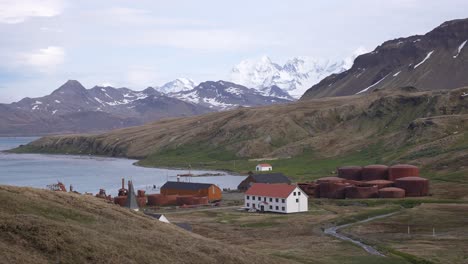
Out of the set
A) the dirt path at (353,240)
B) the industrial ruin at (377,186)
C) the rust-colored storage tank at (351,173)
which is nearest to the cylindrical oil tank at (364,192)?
the industrial ruin at (377,186)

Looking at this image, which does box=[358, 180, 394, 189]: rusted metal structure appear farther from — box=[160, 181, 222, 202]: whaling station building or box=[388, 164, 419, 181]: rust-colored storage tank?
box=[160, 181, 222, 202]: whaling station building

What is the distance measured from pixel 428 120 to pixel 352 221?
120 metres

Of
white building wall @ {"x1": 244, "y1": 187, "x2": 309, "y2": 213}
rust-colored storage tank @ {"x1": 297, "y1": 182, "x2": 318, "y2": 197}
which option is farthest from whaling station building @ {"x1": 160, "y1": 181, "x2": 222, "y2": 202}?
rust-colored storage tank @ {"x1": 297, "y1": 182, "x2": 318, "y2": 197}

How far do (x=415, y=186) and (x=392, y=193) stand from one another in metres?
4.82

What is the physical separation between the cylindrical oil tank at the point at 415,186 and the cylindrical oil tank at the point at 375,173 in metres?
12.9

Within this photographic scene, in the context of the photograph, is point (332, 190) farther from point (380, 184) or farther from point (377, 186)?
point (380, 184)

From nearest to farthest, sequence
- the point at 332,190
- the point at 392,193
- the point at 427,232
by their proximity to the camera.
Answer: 1. the point at 427,232
2. the point at 392,193
3. the point at 332,190

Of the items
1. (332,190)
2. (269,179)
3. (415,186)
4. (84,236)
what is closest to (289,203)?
(332,190)

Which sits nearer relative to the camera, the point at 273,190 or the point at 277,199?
the point at 277,199

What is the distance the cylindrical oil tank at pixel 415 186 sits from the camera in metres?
118

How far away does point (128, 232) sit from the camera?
43500 millimetres

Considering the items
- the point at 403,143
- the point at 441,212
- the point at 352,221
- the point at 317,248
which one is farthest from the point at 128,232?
the point at 403,143

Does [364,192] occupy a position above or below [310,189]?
below

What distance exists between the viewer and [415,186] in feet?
390
